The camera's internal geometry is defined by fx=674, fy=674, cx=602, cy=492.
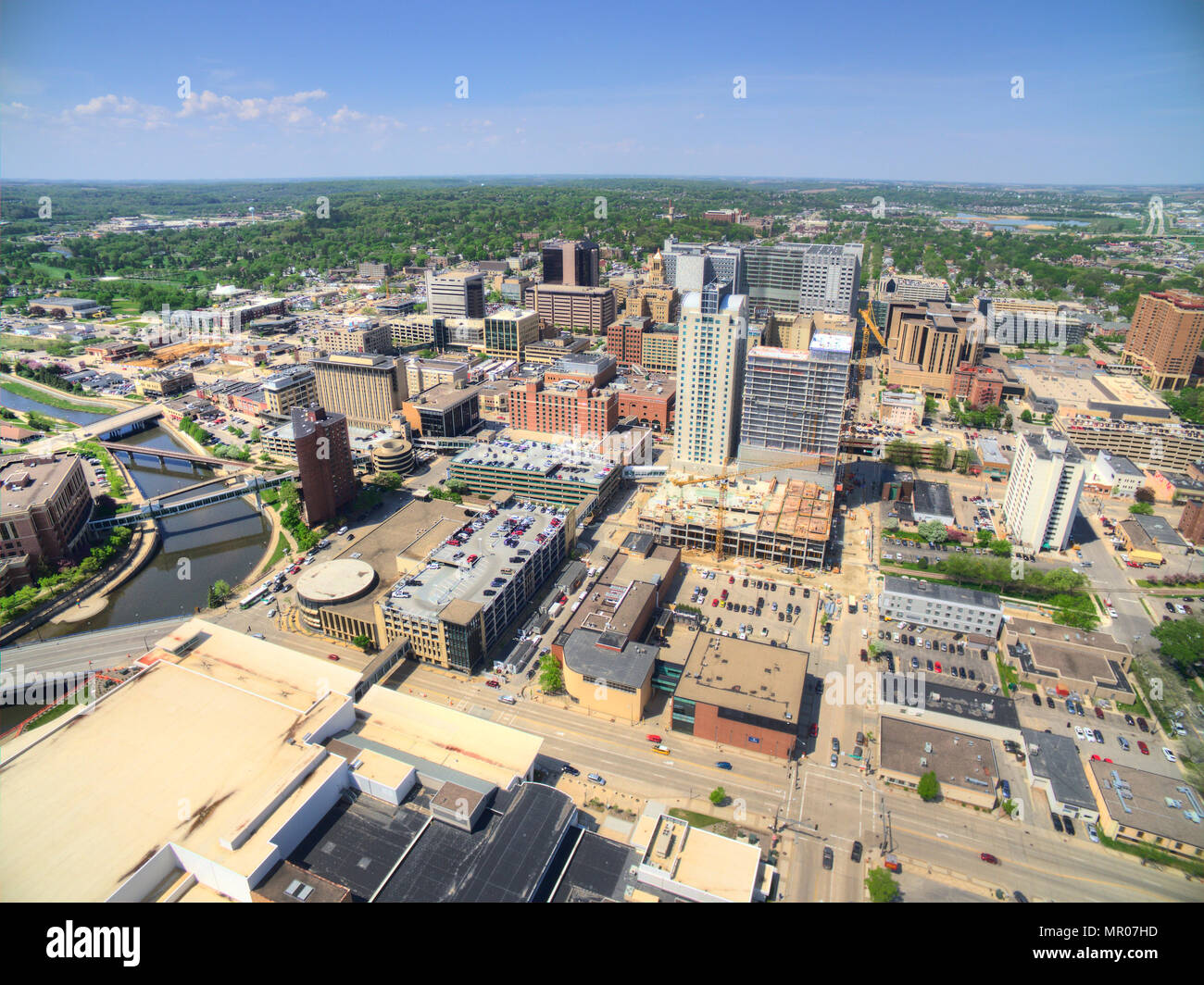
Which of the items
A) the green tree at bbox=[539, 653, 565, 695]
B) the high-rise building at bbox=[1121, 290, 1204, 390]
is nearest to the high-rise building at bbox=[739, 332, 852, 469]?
the green tree at bbox=[539, 653, 565, 695]

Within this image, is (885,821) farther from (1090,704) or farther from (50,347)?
(50,347)

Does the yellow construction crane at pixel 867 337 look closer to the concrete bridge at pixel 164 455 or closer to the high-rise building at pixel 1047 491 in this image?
the high-rise building at pixel 1047 491

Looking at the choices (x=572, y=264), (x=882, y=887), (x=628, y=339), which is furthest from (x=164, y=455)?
(x=572, y=264)

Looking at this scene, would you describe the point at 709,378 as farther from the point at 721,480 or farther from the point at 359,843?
the point at 359,843

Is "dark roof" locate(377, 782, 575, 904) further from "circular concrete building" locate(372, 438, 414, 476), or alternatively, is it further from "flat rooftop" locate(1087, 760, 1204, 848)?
"circular concrete building" locate(372, 438, 414, 476)

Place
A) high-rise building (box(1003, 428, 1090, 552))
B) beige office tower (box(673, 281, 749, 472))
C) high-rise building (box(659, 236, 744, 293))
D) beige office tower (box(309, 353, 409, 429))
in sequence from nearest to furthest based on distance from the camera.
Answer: high-rise building (box(1003, 428, 1090, 552)) → beige office tower (box(673, 281, 749, 472)) → beige office tower (box(309, 353, 409, 429)) → high-rise building (box(659, 236, 744, 293))
